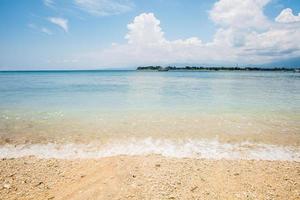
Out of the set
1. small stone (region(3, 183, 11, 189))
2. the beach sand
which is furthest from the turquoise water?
small stone (region(3, 183, 11, 189))

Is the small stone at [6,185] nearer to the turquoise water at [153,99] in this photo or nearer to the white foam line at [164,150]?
the white foam line at [164,150]

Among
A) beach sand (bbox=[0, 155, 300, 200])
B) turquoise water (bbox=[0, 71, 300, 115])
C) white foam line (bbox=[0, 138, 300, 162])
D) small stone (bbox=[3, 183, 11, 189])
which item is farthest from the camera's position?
turquoise water (bbox=[0, 71, 300, 115])

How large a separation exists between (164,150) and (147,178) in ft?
7.21

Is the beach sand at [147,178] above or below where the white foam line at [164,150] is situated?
above

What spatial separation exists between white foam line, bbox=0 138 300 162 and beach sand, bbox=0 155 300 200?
466 millimetres

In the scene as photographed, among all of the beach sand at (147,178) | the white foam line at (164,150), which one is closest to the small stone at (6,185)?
the beach sand at (147,178)

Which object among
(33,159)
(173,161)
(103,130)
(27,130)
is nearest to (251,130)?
→ (173,161)

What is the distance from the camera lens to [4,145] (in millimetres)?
7844

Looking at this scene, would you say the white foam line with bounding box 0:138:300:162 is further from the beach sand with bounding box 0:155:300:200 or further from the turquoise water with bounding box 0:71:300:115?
the turquoise water with bounding box 0:71:300:115

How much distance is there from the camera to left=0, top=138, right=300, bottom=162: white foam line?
6941 mm

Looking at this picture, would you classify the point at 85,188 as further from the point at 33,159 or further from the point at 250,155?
the point at 250,155

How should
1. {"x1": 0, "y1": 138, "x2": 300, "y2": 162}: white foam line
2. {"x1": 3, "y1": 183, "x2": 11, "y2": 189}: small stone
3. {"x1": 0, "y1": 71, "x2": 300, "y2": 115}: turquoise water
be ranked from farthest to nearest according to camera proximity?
{"x1": 0, "y1": 71, "x2": 300, "y2": 115}: turquoise water
{"x1": 0, "y1": 138, "x2": 300, "y2": 162}: white foam line
{"x1": 3, "y1": 183, "x2": 11, "y2": 189}: small stone

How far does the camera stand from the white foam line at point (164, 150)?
22.8ft

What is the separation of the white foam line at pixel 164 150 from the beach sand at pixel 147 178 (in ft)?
1.53
